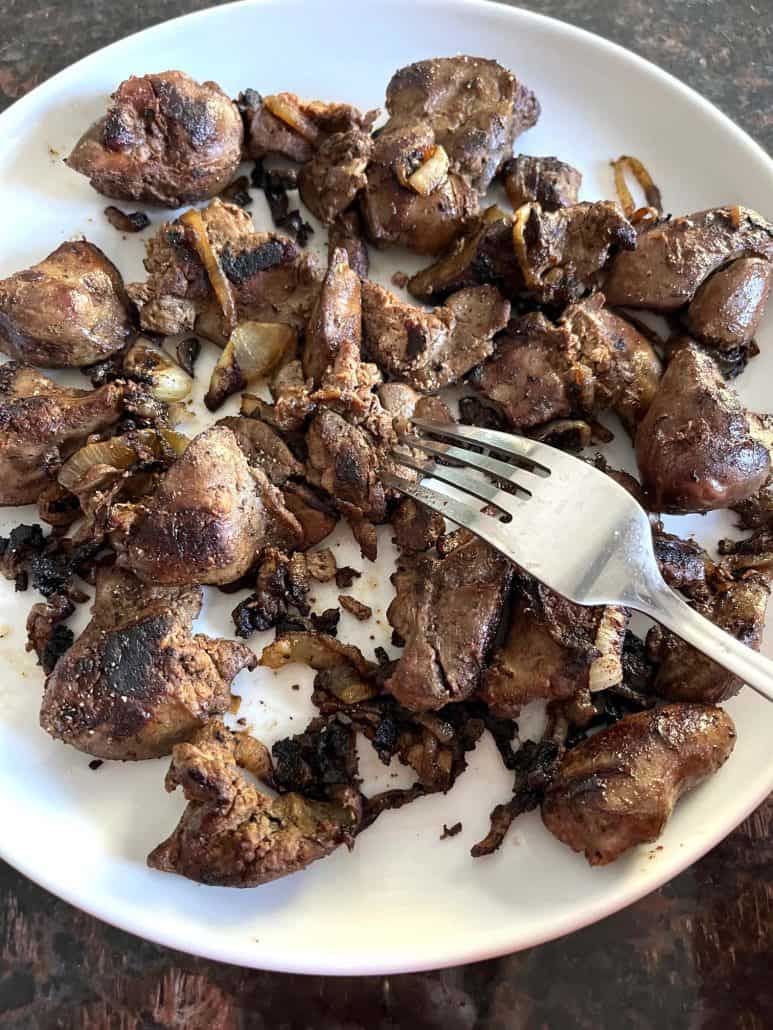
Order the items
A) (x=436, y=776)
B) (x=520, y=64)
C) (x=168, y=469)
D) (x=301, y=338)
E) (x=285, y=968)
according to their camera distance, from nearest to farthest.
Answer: (x=285, y=968)
(x=436, y=776)
(x=168, y=469)
(x=301, y=338)
(x=520, y=64)

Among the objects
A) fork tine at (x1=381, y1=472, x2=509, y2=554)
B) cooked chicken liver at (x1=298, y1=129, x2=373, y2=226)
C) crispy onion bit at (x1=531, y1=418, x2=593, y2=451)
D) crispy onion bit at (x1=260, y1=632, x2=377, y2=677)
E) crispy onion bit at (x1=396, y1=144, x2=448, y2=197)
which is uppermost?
crispy onion bit at (x1=396, y1=144, x2=448, y2=197)

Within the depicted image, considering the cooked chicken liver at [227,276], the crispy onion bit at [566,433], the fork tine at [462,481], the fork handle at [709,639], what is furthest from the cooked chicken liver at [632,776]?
the cooked chicken liver at [227,276]

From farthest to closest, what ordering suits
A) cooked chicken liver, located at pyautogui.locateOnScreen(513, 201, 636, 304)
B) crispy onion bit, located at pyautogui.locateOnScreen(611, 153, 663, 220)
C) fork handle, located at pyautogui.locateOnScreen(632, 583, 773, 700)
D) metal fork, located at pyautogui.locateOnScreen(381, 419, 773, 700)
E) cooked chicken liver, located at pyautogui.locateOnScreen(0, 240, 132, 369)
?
crispy onion bit, located at pyautogui.locateOnScreen(611, 153, 663, 220) < cooked chicken liver, located at pyautogui.locateOnScreen(513, 201, 636, 304) < cooked chicken liver, located at pyautogui.locateOnScreen(0, 240, 132, 369) < metal fork, located at pyautogui.locateOnScreen(381, 419, 773, 700) < fork handle, located at pyautogui.locateOnScreen(632, 583, 773, 700)

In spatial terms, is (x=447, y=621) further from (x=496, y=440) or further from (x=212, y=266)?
(x=212, y=266)

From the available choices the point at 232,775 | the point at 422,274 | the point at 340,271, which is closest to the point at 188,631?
the point at 232,775

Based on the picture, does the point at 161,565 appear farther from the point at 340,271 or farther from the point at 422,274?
the point at 422,274

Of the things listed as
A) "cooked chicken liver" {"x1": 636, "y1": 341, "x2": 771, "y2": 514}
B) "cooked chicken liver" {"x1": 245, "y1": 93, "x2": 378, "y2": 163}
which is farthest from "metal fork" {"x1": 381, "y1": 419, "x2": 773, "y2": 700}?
"cooked chicken liver" {"x1": 245, "y1": 93, "x2": 378, "y2": 163}

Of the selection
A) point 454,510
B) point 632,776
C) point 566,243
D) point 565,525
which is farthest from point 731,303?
point 632,776

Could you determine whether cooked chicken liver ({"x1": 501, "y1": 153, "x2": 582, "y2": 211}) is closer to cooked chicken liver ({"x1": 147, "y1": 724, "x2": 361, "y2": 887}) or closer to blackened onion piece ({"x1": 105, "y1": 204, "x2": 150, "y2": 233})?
blackened onion piece ({"x1": 105, "y1": 204, "x2": 150, "y2": 233})

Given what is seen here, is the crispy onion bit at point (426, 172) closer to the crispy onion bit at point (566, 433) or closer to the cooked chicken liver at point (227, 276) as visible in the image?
the cooked chicken liver at point (227, 276)
